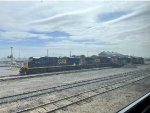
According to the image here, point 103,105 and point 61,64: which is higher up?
point 61,64

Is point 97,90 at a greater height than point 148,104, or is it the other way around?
point 148,104

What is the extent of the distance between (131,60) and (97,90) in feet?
228

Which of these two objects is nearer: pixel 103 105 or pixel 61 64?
pixel 103 105

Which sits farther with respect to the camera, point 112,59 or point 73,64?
point 112,59

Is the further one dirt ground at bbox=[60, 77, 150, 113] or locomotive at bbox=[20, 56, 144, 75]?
locomotive at bbox=[20, 56, 144, 75]

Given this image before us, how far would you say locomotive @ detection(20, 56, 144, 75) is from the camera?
37344mm

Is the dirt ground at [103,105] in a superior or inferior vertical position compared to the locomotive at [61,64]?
inferior

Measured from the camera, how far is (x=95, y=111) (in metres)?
12.7

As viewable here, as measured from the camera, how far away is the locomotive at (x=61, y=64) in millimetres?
37344

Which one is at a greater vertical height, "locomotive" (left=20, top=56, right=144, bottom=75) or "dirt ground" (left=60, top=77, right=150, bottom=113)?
"locomotive" (left=20, top=56, right=144, bottom=75)

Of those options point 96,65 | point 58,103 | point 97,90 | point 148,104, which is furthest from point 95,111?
point 96,65

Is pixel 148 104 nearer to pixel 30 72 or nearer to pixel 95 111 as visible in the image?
pixel 95 111

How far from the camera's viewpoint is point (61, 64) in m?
45.7

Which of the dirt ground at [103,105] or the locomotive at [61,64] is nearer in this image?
the dirt ground at [103,105]
